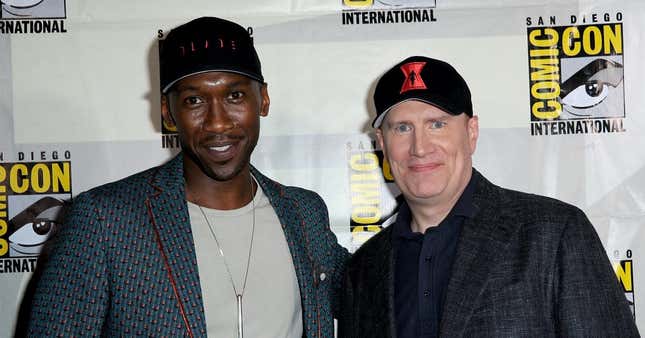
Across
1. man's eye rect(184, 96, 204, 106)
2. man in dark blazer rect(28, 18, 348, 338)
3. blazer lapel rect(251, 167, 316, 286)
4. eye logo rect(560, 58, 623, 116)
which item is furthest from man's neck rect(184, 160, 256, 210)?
eye logo rect(560, 58, 623, 116)

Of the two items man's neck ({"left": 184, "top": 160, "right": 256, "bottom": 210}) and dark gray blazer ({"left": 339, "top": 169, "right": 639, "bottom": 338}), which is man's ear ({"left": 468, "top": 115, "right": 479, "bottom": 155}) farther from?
man's neck ({"left": 184, "top": 160, "right": 256, "bottom": 210})

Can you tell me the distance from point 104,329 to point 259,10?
141 cm

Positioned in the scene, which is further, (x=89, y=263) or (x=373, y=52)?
(x=373, y=52)

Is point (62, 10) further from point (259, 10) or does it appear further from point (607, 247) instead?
point (607, 247)

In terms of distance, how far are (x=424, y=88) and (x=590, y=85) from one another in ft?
3.65

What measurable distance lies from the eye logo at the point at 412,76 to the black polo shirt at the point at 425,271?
0.33 meters

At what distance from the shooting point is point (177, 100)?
1908 mm

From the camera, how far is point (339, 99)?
2711 mm

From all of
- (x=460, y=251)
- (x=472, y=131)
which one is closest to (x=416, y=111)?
(x=472, y=131)

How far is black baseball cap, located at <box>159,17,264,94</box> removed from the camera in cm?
187

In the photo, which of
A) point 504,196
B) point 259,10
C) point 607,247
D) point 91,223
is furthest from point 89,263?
point 607,247

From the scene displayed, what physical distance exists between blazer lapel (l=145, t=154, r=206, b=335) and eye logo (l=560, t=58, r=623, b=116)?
1573 mm

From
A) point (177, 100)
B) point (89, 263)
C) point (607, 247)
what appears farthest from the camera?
point (607, 247)

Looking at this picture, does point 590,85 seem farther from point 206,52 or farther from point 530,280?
point 206,52
